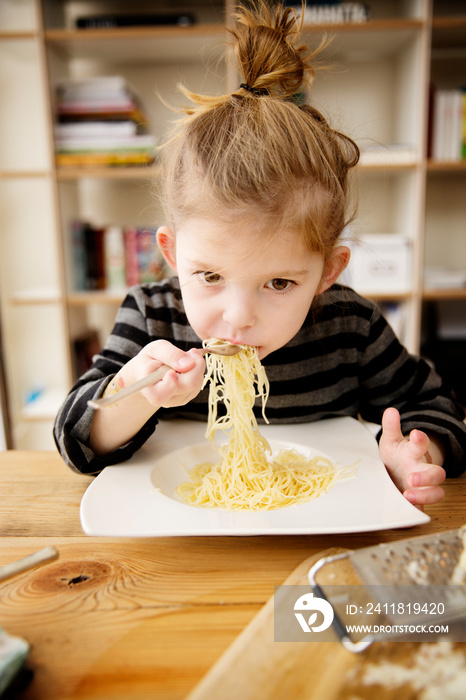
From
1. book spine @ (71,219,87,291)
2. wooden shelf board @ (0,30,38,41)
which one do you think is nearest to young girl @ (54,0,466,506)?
book spine @ (71,219,87,291)

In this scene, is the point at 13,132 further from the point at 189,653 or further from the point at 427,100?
the point at 189,653

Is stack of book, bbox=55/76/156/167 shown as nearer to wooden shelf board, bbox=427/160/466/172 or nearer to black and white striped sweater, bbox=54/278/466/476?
wooden shelf board, bbox=427/160/466/172

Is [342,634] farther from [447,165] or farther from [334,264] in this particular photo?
[447,165]

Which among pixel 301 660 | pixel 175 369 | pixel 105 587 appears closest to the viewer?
pixel 301 660

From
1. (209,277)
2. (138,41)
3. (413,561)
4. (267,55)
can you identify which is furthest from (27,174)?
(413,561)

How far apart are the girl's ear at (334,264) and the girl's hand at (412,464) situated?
0.26 m

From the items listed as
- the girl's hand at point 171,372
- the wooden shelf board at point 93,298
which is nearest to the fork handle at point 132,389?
the girl's hand at point 171,372

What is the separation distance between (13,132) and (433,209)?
218 centimetres

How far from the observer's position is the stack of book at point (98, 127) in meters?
2.31

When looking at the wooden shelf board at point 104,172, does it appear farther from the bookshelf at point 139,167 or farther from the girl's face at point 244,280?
the girl's face at point 244,280

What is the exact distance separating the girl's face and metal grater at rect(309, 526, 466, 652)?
1.19 ft

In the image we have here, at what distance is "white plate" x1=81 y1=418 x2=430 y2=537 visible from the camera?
0.62 meters

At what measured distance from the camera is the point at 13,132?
2676 millimetres

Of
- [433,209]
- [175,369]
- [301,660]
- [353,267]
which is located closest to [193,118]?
[175,369]
